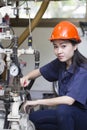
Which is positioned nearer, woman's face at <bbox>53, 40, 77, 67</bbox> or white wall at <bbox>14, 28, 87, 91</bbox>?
woman's face at <bbox>53, 40, 77, 67</bbox>

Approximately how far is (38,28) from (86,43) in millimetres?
729

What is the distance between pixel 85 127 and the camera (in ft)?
6.72

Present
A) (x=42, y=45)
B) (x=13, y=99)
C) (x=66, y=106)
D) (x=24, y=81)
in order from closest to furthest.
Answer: (x=13, y=99) → (x=66, y=106) → (x=24, y=81) → (x=42, y=45)

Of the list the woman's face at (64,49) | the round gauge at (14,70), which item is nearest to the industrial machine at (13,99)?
the round gauge at (14,70)

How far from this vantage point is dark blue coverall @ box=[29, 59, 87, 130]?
190 centimetres

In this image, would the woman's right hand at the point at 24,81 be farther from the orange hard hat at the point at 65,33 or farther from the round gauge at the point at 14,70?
the orange hard hat at the point at 65,33

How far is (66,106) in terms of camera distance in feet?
6.46

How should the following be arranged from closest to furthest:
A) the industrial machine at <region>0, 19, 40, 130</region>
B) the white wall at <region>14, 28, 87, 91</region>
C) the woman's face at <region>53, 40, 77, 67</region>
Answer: the industrial machine at <region>0, 19, 40, 130</region>, the woman's face at <region>53, 40, 77, 67</region>, the white wall at <region>14, 28, 87, 91</region>

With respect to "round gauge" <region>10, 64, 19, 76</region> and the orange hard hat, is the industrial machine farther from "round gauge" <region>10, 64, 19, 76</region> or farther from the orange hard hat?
the orange hard hat

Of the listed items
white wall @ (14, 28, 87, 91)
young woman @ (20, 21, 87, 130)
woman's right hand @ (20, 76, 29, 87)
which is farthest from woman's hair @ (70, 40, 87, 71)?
white wall @ (14, 28, 87, 91)

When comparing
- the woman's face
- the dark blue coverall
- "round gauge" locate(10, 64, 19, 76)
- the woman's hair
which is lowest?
the dark blue coverall

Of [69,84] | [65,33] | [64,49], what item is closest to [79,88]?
[69,84]

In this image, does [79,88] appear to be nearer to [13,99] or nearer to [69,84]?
A: [69,84]

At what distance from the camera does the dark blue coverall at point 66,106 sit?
74.7 inches
